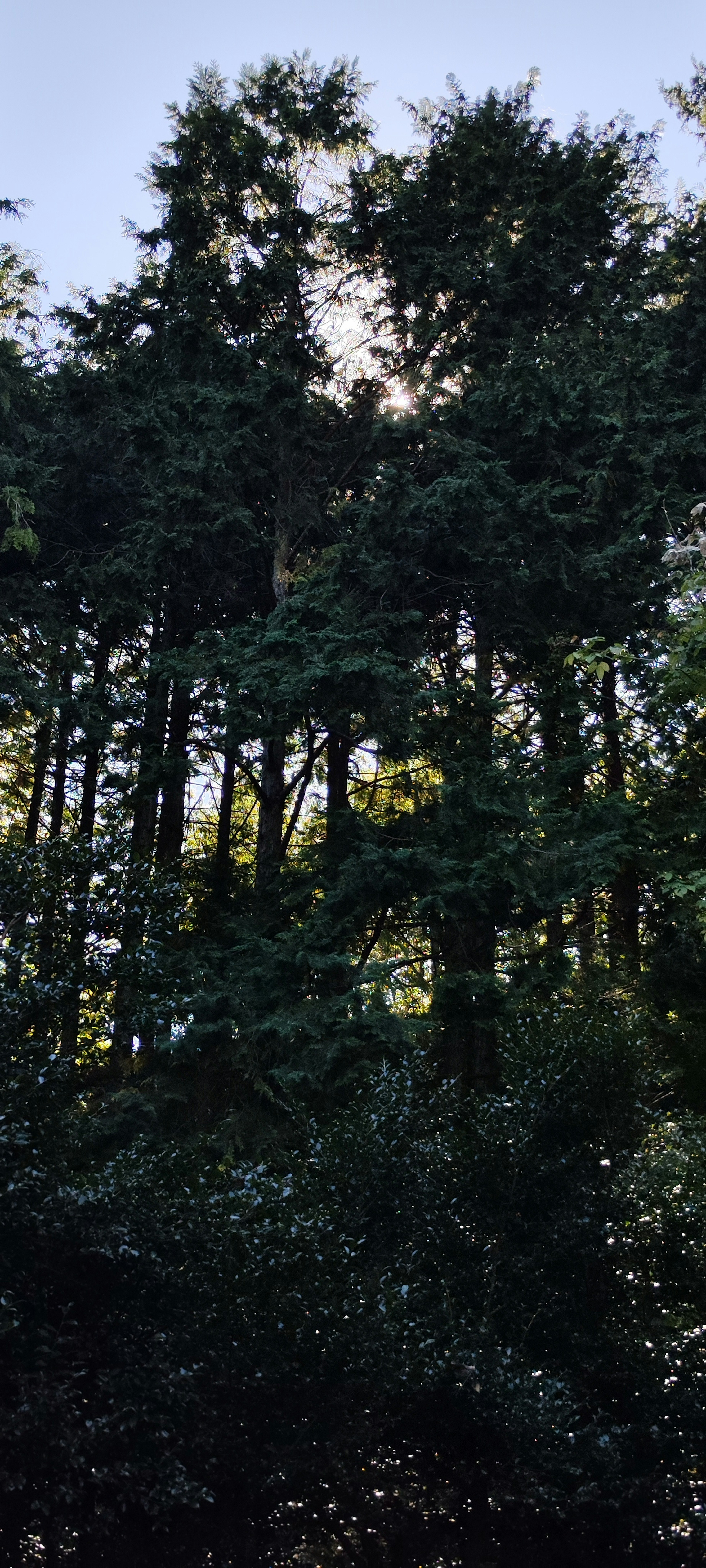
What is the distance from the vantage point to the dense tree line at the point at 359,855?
20.9 ft

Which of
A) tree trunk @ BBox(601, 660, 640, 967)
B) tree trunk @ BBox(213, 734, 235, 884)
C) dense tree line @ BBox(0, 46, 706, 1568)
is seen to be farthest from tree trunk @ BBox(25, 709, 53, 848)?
tree trunk @ BBox(601, 660, 640, 967)

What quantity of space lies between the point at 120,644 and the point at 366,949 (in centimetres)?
510

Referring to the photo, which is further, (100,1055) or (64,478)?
(64,478)

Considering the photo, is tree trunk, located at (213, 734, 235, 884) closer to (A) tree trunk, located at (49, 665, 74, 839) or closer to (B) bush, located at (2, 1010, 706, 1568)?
(A) tree trunk, located at (49, 665, 74, 839)

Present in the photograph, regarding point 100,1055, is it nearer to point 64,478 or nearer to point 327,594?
point 327,594

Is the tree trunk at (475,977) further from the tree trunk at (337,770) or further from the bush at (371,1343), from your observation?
the bush at (371,1343)

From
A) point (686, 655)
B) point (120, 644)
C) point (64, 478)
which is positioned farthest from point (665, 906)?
point (64, 478)

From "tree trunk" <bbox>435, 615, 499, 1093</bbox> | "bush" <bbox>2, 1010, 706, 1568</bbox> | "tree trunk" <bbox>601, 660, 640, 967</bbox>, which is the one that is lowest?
"bush" <bbox>2, 1010, 706, 1568</bbox>

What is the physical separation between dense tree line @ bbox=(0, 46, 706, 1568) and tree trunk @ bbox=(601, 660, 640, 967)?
81mm

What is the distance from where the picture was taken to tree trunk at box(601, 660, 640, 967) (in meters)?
13.0

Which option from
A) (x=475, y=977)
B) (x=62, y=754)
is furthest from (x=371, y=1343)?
(x=62, y=754)

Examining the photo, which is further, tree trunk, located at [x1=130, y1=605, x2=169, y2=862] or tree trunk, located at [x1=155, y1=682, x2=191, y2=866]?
tree trunk, located at [x1=155, y1=682, x2=191, y2=866]

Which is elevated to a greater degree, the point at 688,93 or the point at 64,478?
the point at 688,93

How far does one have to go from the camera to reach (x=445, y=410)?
13641mm
